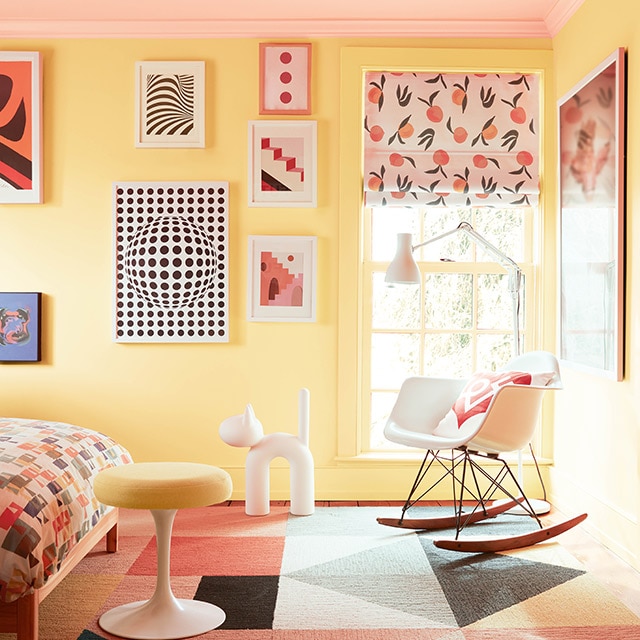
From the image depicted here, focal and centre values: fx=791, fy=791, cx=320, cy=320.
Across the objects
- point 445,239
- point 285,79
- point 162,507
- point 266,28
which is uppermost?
point 266,28

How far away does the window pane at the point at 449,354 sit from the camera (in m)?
4.56

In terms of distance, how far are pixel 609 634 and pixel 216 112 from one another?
3264 millimetres

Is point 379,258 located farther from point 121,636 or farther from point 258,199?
point 121,636

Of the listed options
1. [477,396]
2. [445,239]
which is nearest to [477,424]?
[477,396]

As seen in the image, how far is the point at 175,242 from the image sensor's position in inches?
173

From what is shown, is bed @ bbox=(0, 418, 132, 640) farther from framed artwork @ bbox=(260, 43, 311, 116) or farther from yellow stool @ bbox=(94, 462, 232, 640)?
framed artwork @ bbox=(260, 43, 311, 116)

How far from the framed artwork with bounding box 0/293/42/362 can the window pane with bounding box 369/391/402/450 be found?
1.92 m

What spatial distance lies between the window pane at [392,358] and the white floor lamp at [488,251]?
0.64 m

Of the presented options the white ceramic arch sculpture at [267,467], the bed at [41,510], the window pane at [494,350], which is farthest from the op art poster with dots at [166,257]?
the window pane at [494,350]

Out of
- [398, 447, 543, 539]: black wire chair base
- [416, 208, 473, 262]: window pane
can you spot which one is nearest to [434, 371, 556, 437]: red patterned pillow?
[398, 447, 543, 539]: black wire chair base

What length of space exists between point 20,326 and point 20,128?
3.62 feet

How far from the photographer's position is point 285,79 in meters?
4.42

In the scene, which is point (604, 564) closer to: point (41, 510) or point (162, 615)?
point (162, 615)

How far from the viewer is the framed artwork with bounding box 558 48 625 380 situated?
3428 mm
